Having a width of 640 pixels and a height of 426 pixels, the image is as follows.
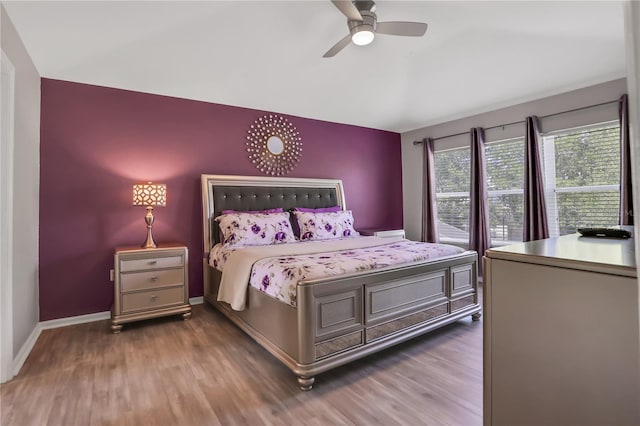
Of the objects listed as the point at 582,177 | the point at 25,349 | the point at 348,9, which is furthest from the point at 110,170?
the point at 582,177

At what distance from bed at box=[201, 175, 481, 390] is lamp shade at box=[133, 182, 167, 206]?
92 cm

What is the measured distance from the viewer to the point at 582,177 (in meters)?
3.64

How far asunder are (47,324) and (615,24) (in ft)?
18.8

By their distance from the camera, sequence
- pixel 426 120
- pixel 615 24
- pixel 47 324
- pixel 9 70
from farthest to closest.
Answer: pixel 426 120 → pixel 47 324 → pixel 615 24 → pixel 9 70

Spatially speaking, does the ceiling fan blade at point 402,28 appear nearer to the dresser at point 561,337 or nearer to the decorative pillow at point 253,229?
the dresser at point 561,337

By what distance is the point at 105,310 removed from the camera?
3.28m

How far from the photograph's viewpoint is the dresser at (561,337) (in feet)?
2.59

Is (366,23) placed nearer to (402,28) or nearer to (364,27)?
(364,27)

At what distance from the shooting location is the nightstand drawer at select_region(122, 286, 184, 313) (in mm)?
2930

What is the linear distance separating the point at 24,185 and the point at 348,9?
282 centimetres

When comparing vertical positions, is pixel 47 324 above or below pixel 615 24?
below

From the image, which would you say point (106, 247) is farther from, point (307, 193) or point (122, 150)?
point (307, 193)

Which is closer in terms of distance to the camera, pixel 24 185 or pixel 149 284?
pixel 24 185

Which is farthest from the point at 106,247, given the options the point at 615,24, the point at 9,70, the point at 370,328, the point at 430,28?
the point at 615,24
